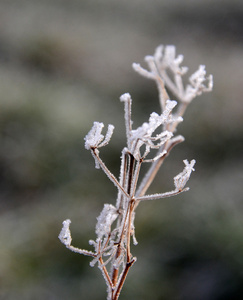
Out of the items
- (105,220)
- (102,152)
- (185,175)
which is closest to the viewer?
(185,175)

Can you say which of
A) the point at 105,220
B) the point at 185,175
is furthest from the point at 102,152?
the point at 185,175

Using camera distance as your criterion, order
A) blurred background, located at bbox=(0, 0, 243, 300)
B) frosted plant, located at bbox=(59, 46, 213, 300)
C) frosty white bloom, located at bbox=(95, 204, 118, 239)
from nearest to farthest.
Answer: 1. frosted plant, located at bbox=(59, 46, 213, 300)
2. frosty white bloom, located at bbox=(95, 204, 118, 239)
3. blurred background, located at bbox=(0, 0, 243, 300)

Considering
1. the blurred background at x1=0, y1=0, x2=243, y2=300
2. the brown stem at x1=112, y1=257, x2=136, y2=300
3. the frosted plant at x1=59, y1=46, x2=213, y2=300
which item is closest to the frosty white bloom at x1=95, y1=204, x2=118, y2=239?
the frosted plant at x1=59, y1=46, x2=213, y2=300

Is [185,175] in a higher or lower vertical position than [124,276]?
higher

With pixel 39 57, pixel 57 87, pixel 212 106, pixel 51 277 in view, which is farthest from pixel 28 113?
pixel 212 106

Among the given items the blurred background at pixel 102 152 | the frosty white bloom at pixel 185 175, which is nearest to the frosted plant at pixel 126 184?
the frosty white bloom at pixel 185 175

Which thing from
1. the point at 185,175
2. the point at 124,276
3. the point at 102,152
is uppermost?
the point at 102,152

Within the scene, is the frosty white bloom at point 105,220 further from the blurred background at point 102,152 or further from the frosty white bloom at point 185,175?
the blurred background at point 102,152

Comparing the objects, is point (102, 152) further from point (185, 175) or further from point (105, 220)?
point (185, 175)

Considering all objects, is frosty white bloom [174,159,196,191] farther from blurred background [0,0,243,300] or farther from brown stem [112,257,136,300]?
blurred background [0,0,243,300]
